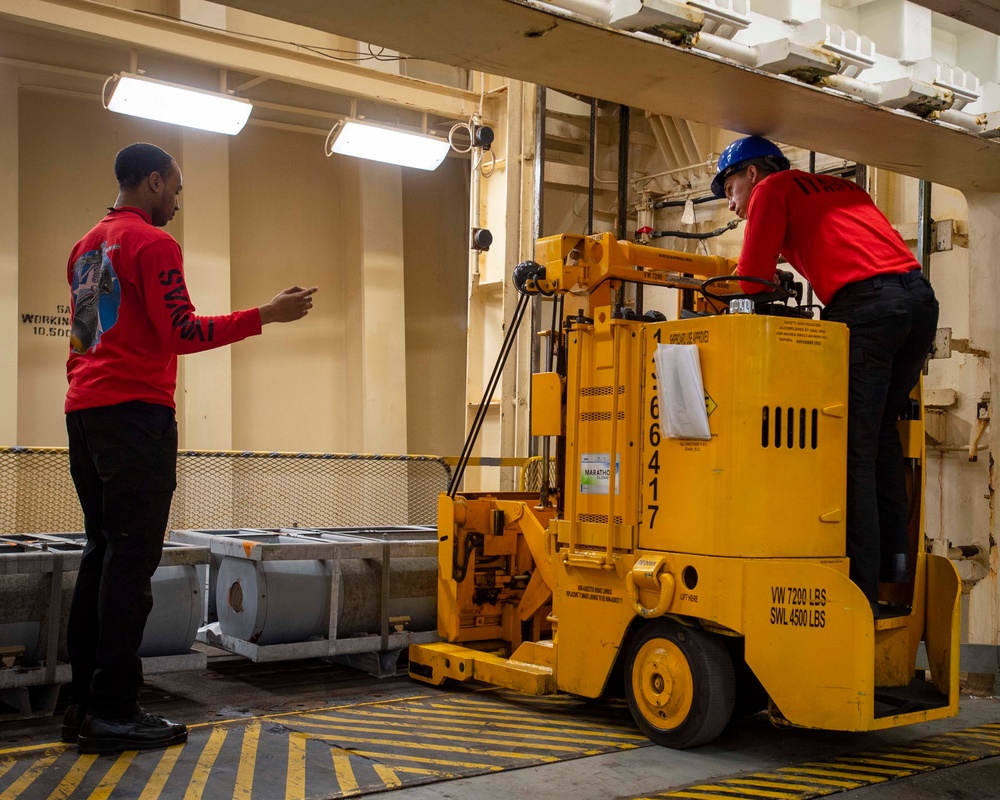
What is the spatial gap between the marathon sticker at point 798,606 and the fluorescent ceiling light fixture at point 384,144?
7.10m

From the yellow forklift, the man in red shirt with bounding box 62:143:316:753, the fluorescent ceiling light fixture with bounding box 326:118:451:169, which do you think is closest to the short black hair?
the man in red shirt with bounding box 62:143:316:753

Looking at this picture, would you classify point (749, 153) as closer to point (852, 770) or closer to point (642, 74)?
point (642, 74)

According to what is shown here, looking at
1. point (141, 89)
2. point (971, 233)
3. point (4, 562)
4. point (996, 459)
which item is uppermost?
point (141, 89)

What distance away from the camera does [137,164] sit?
418cm

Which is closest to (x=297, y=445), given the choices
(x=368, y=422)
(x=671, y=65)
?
(x=368, y=422)

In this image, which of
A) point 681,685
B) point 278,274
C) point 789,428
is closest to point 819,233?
point 789,428

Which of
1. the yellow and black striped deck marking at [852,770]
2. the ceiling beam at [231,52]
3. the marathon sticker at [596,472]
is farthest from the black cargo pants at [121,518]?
the ceiling beam at [231,52]

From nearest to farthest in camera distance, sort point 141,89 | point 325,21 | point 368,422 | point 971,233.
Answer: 1. point 325,21
2. point 971,233
3. point 141,89
4. point 368,422

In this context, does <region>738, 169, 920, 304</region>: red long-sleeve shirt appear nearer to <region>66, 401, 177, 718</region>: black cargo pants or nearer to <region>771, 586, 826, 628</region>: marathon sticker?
<region>771, 586, 826, 628</region>: marathon sticker

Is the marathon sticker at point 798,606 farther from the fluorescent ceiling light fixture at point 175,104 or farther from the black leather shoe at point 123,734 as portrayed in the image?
the fluorescent ceiling light fixture at point 175,104

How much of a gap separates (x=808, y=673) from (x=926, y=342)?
152 cm

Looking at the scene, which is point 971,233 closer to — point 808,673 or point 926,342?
point 926,342

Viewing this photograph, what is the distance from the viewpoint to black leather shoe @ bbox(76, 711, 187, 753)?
3.91 meters

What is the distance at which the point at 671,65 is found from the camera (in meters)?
4.28
